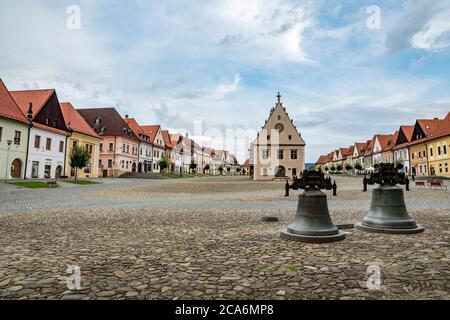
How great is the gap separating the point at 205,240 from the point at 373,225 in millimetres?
3881

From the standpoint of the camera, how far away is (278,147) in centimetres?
4866

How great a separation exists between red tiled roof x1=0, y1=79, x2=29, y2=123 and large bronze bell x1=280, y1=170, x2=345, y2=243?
32931 millimetres

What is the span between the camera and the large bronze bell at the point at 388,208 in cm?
663

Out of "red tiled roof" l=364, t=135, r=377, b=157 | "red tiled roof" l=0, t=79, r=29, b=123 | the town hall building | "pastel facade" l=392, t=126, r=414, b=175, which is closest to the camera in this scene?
"red tiled roof" l=0, t=79, r=29, b=123

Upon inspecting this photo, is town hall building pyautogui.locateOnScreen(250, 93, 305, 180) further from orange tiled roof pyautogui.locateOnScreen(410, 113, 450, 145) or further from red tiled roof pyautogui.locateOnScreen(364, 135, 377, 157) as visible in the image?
red tiled roof pyautogui.locateOnScreen(364, 135, 377, 157)

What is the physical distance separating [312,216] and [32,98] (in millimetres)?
42364

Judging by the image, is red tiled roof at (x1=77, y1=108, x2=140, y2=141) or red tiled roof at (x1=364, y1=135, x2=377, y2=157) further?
red tiled roof at (x1=364, y1=135, x2=377, y2=157)

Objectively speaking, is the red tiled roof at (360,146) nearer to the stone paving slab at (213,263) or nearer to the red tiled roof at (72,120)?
the red tiled roof at (72,120)

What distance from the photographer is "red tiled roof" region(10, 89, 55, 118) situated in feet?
119

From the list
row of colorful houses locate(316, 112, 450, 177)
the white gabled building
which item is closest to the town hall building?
row of colorful houses locate(316, 112, 450, 177)

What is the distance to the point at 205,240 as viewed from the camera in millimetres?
6004

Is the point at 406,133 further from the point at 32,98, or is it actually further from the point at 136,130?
the point at 32,98

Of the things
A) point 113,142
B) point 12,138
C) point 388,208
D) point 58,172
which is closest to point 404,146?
point 113,142

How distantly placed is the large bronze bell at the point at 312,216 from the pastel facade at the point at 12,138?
3190cm
